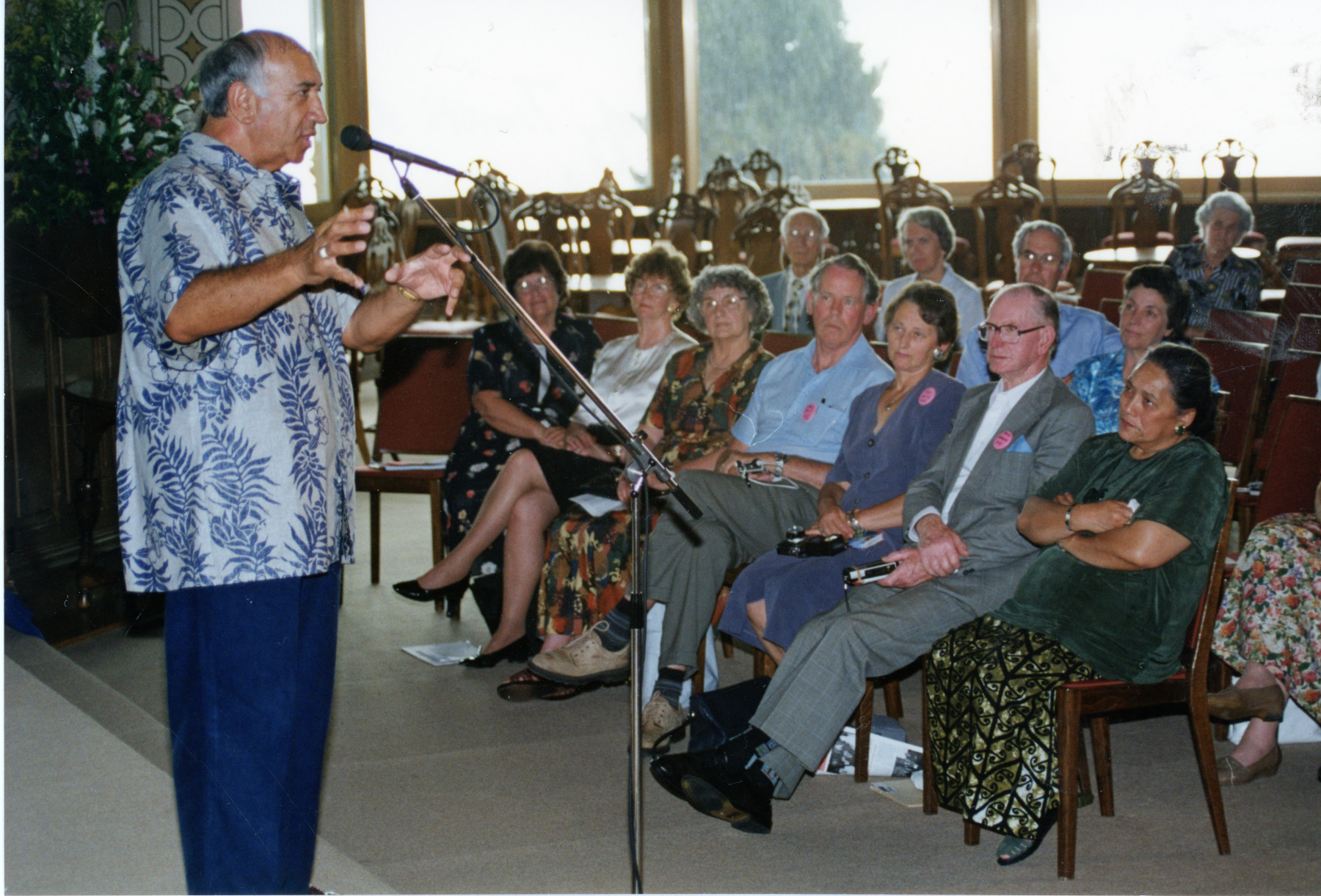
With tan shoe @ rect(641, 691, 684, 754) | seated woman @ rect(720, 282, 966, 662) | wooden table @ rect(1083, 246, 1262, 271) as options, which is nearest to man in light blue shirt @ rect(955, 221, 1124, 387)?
seated woman @ rect(720, 282, 966, 662)

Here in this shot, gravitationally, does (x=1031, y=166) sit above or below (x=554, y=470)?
above

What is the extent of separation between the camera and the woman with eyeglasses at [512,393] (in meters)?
3.88

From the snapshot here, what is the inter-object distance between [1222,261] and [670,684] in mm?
2535

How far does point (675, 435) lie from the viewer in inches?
139

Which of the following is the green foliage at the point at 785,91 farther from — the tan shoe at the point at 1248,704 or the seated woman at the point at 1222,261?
the tan shoe at the point at 1248,704

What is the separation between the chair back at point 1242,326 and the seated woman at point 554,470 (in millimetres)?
1601

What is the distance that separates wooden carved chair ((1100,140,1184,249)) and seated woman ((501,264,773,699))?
3987 mm

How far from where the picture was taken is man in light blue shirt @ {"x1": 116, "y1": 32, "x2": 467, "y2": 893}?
160 centimetres

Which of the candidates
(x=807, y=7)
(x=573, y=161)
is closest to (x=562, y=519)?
(x=573, y=161)

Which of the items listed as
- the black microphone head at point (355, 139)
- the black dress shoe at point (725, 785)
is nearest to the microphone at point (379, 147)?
the black microphone head at point (355, 139)

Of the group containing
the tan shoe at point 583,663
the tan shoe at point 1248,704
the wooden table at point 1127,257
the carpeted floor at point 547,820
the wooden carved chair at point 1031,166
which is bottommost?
the carpeted floor at point 547,820

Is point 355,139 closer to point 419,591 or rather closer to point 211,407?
point 211,407

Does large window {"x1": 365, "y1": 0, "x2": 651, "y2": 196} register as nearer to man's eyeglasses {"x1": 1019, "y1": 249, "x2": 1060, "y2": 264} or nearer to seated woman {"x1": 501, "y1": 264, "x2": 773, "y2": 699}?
seated woman {"x1": 501, "y1": 264, "x2": 773, "y2": 699}

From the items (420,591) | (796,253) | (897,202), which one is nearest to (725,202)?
(897,202)
